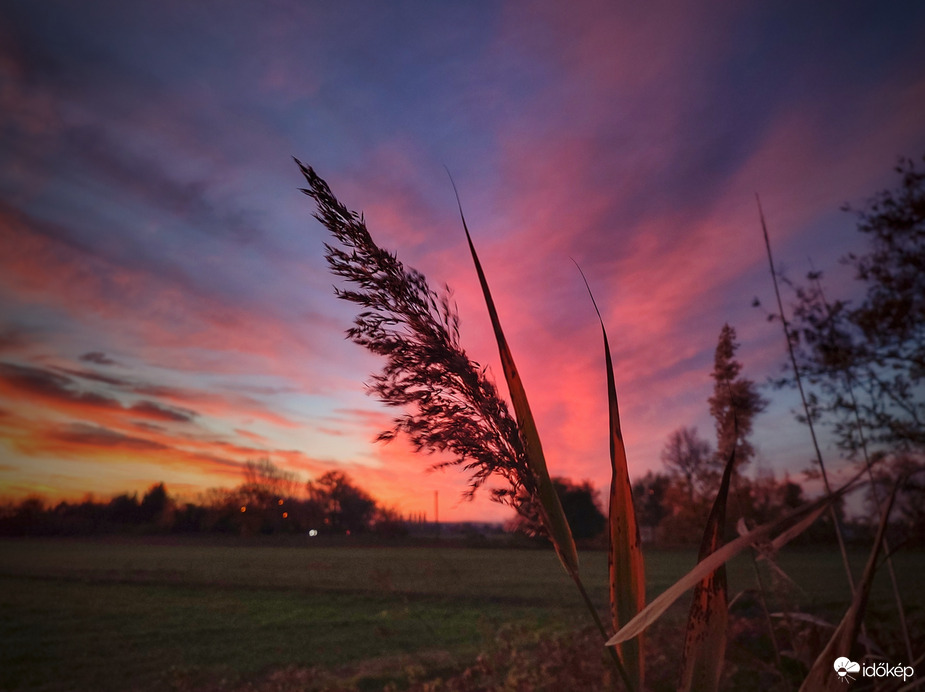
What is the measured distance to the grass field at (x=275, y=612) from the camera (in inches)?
309

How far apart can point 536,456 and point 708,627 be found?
1.69ft

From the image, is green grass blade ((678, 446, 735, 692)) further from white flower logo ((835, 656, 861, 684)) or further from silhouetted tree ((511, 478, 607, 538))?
silhouetted tree ((511, 478, 607, 538))

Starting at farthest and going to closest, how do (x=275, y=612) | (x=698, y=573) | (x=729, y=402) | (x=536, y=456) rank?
(x=275, y=612)
(x=729, y=402)
(x=536, y=456)
(x=698, y=573)

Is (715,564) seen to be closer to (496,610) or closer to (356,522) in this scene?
(496,610)

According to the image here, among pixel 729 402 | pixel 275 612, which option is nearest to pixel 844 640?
pixel 729 402

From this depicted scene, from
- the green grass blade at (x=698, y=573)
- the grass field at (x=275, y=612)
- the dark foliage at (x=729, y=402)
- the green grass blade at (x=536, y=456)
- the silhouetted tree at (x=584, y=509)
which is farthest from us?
the silhouetted tree at (x=584, y=509)

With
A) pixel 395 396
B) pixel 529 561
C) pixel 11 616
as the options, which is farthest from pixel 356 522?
pixel 395 396

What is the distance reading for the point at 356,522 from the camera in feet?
144

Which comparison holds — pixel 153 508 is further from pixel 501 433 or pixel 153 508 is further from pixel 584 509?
pixel 501 433

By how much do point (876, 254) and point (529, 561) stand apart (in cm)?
2143

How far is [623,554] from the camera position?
112cm

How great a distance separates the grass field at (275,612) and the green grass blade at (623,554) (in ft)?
7.03

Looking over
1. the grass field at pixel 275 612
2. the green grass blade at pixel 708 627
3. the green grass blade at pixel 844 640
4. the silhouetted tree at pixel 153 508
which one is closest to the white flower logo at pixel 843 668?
the green grass blade at pixel 844 640

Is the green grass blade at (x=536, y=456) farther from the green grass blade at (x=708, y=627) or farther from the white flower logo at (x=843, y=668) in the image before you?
the white flower logo at (x=843, y=668)
